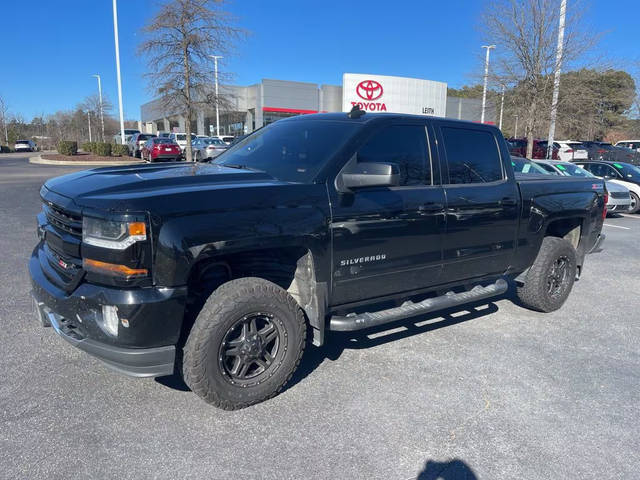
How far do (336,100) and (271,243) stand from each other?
4550 centimetres

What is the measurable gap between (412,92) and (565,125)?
18.2m

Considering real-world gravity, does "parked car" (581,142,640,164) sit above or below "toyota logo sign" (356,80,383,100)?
below

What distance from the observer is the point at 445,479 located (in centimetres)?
263

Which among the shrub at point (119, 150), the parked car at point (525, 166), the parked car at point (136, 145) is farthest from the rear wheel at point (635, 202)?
the shrub at point (119, 150)

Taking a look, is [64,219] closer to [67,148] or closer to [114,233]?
[114,233]

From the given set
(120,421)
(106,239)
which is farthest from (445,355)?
(106,239)

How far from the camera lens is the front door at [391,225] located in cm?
345

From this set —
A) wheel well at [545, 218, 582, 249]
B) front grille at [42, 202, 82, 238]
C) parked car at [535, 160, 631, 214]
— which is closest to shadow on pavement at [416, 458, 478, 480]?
front grille at [42, 202, 82, 238]

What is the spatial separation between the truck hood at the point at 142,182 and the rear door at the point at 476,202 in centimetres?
162

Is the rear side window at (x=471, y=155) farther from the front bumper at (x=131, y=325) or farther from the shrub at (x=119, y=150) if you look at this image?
the shrub at (x=119, y=150)

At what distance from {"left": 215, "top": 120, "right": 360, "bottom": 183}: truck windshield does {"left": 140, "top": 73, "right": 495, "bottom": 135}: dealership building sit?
19870 mm

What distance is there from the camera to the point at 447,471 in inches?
106

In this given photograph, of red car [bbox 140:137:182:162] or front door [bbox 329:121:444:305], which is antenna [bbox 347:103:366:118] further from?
red car [bbox 140:137:182:162]

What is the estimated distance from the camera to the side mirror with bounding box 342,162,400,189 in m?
3.26
